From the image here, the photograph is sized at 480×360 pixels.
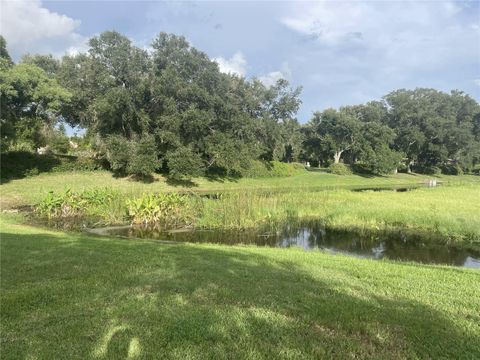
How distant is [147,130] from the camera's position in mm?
43406

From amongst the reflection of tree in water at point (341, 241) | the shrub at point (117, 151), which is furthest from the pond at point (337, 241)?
the shrub at point (117, 151)

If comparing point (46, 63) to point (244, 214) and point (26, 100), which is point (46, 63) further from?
point (244, 214)

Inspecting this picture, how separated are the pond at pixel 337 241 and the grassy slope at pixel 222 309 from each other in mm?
6800

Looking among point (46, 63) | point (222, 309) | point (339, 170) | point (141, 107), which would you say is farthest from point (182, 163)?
point (222, 309)

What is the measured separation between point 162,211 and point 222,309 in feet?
50.2

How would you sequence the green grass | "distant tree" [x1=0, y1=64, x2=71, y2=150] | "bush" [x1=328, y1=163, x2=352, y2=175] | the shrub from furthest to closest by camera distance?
"bush" [x1=328, y1=163, x2=352, y2=175] → the shrub → "distant tree" [x1=0, y1=64, x2=71, y2=150] → the green grass

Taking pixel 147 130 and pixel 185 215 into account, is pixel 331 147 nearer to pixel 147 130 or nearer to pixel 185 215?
pixel 147 130

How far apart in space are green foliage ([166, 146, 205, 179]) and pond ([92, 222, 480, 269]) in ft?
70.3

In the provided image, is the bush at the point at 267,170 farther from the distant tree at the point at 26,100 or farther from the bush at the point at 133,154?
the distant tree at the point at 26,100

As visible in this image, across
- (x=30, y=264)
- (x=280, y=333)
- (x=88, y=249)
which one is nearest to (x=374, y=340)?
(x=280, y=333)

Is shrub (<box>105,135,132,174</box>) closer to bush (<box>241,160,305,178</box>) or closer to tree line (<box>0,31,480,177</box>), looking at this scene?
tree line (<box>0,31,480,177</box>)

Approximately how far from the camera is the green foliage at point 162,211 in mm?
20203

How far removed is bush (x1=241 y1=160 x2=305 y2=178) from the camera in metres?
53.8

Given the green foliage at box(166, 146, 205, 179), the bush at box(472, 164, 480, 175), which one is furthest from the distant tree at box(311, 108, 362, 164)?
the bush at box(472, 164, 480, 175)
